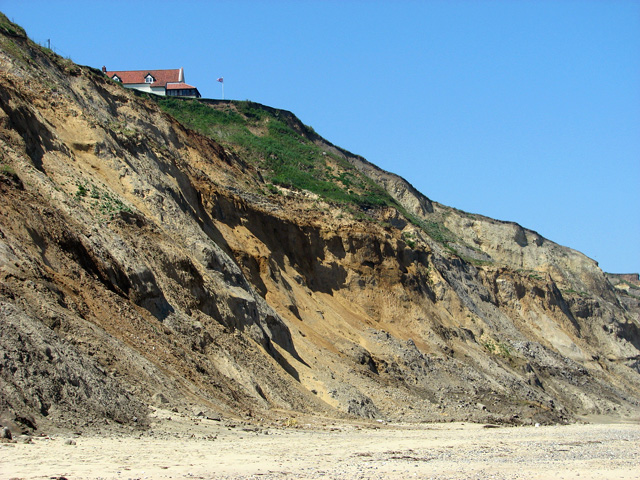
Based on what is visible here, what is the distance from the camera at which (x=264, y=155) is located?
6344 cm

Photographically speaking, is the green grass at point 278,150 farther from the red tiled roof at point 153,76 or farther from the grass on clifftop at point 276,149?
the red tiled roof at point 153,76

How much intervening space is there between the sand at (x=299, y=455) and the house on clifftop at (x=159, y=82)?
56037mm

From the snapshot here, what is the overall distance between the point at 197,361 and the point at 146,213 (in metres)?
9.30

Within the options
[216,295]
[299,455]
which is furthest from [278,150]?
[299,455]

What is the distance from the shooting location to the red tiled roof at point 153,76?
75.7 m

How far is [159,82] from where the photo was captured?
7650 centimetres

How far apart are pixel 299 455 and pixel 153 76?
214 feet

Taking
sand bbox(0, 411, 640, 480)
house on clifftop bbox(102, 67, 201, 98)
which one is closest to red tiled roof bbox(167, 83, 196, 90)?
house on clifftop bbox(102, 67, 201, 98)

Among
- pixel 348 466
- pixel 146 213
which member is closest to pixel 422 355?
pixel 146 213

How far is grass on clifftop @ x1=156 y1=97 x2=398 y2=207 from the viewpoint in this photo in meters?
59.7

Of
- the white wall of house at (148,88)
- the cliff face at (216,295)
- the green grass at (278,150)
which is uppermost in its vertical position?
the white wall of house at (148,88)

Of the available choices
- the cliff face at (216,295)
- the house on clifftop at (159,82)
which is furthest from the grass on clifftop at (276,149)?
the house on clifftop at (159,82)

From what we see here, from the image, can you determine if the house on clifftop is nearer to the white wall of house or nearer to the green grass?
the white wall of house

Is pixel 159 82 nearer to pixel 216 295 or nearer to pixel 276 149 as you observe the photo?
pixel 276 149
